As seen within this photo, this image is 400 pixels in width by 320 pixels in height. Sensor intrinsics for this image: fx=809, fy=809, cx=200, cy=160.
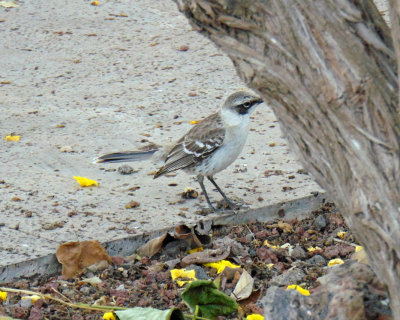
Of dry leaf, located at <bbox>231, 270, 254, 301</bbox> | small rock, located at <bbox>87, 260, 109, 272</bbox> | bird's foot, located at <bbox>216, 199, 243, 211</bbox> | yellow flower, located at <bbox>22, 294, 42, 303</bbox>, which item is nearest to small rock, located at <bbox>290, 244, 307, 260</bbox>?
dry leaf, located at <bbox>231, 270, 254, 301</bbox>

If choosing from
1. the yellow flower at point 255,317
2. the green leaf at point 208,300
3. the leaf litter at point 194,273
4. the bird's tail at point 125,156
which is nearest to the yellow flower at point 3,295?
the leaf litter at point 194,273

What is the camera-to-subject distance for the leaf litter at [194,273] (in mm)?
4371

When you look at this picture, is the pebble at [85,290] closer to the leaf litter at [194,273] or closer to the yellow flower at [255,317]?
the leaf litter at [194,273]

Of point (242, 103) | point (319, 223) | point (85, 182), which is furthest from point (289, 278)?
point (242, 103)

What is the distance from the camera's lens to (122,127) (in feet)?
24.6

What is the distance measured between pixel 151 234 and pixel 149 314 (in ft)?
4.94

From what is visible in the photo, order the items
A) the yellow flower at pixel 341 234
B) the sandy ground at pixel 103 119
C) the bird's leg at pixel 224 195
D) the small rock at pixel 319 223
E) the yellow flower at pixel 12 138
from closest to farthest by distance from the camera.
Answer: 1. the yellow flower at pixel 341 234
2. the small rock at pixel 319 223
3. the sandy ground at pixel 103 119
4. the bird's leg at pixel 224 195
5. the yellow flower at pixel 12 138

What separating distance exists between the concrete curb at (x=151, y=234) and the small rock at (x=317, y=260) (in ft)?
2.84

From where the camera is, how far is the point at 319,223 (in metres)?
5.59

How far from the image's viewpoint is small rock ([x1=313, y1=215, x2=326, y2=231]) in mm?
5582

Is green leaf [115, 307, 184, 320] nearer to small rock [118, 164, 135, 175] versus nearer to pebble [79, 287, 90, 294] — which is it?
pebble [79, 287, 90, 294]

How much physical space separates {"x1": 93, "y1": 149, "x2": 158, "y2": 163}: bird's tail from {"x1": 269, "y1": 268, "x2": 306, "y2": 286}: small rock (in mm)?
2173

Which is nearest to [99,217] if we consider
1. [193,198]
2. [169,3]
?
[193,198]

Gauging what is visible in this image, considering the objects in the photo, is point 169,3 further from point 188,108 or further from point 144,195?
point 144,195
